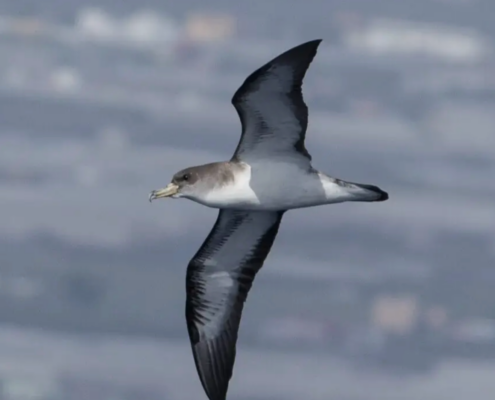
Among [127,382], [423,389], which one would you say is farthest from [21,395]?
[423,389]

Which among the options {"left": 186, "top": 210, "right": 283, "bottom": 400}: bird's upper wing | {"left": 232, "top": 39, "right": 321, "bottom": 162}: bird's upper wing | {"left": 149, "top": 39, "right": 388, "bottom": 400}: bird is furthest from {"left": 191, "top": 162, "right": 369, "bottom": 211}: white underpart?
{"left": 186, "top": 210, "right": 283, "bottom": 400}: bird's upper wing

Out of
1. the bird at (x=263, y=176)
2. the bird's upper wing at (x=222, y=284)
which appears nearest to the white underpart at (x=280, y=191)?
the bird at (x=263, y=176)

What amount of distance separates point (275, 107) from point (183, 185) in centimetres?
147

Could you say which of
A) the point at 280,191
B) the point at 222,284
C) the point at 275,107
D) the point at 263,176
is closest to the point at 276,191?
the point at 280,191

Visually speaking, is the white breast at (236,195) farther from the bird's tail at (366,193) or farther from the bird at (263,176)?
the bird's tail at (366,193)

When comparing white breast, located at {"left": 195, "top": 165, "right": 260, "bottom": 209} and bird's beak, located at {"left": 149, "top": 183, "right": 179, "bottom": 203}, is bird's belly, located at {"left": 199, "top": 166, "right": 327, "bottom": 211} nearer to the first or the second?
white breast, located at {"left": 195, "top": 165, "right": 260, "bottom": 209}

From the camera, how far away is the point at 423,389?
88250 millimetres

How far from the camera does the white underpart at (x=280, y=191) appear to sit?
17.6 meters

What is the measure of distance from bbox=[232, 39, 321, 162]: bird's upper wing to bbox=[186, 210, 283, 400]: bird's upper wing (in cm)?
134

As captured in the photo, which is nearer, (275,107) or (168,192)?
(275,107)

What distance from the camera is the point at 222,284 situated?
19.3m

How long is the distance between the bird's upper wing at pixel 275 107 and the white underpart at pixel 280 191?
27cm

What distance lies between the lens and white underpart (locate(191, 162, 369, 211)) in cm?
1764

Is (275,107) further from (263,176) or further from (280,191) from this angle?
(280,191)
